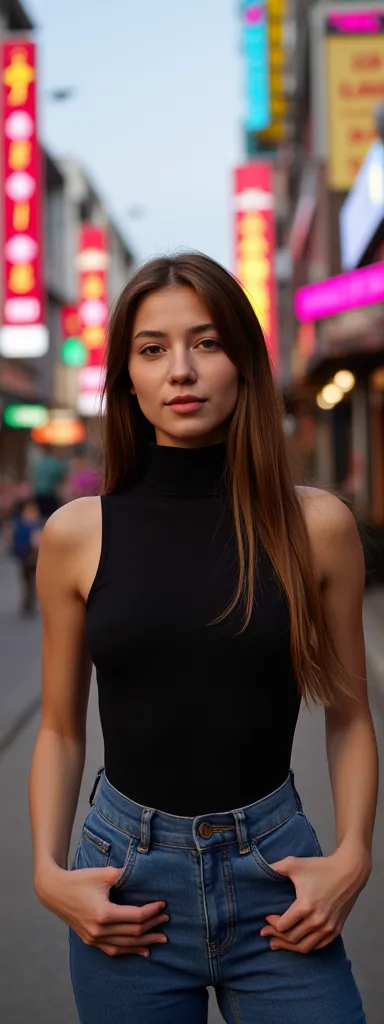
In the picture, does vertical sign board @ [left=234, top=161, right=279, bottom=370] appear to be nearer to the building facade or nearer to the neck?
the building facade

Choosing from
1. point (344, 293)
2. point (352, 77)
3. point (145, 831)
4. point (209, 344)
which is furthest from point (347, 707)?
point (352, 77)

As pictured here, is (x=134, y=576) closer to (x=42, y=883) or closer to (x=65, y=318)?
(x=42, y=883)

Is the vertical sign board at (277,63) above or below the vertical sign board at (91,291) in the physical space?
→ above

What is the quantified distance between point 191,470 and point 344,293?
576 inches

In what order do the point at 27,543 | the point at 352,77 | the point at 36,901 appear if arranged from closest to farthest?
the point at 36,901
the point at 27,543
the point at 352,77

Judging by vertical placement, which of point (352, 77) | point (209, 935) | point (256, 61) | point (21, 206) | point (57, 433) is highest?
point (256, 61)

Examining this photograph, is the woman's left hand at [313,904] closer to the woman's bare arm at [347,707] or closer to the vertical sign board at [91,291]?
the woman's bare arm at [347,707]

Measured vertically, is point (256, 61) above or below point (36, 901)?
above

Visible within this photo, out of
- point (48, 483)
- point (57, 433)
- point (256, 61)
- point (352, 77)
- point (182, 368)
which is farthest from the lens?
point (57, 433)

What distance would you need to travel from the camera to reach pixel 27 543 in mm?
15602

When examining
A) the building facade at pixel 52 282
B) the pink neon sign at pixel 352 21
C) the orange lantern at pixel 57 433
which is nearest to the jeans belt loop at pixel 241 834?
the pink neon sign at pixel 352 21

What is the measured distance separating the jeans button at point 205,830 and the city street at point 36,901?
1814mm

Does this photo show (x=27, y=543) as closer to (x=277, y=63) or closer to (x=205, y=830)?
(x=205, y=830)

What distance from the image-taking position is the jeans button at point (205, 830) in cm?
189
